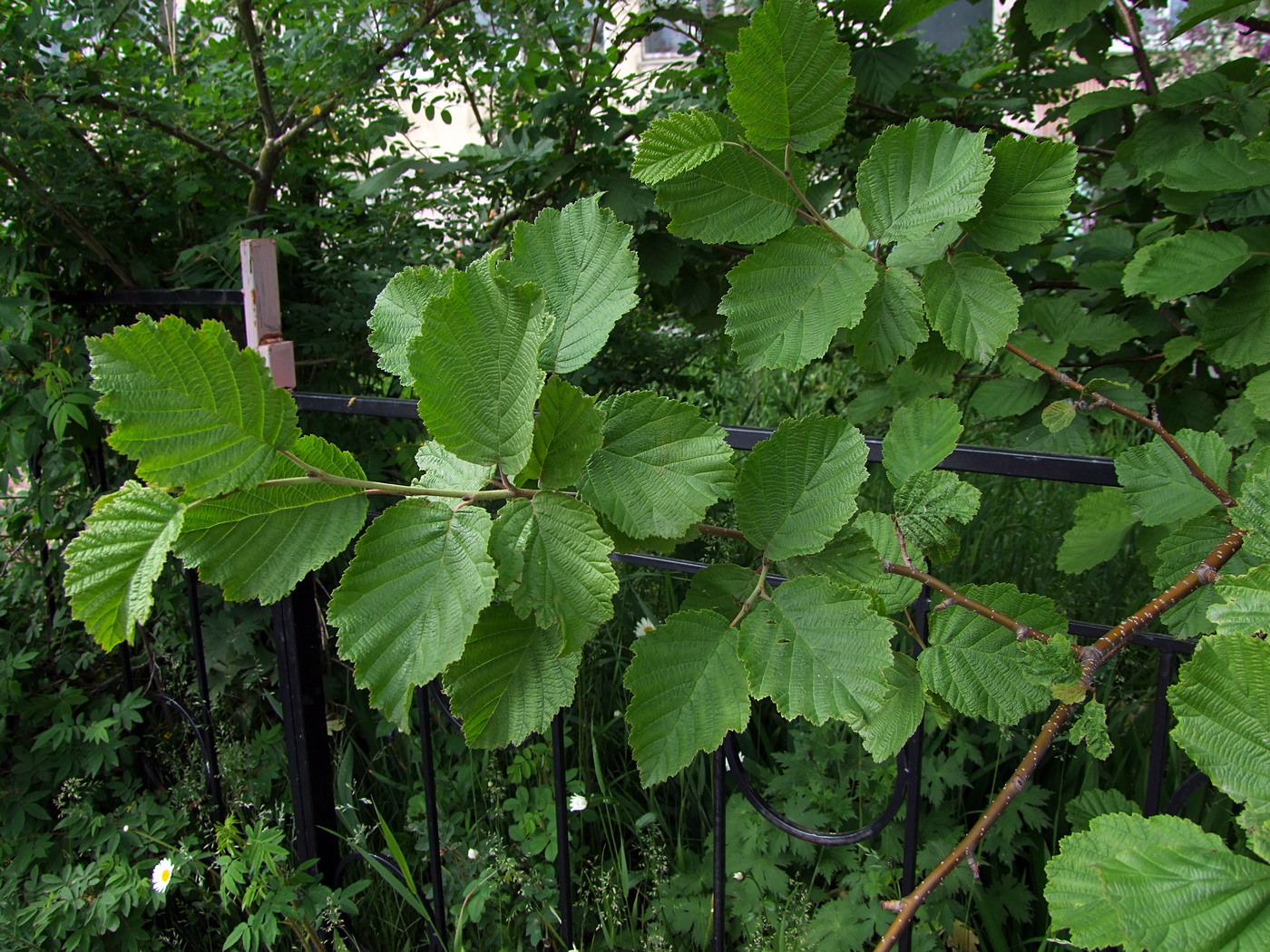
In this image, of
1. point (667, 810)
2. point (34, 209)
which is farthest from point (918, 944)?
point (34, 209)

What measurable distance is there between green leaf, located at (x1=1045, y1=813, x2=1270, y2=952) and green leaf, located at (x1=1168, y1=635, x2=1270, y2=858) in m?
0.03

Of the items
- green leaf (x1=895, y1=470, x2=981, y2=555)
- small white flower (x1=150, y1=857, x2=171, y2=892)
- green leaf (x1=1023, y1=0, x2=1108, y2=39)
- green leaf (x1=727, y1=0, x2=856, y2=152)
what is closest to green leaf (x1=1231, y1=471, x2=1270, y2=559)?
green leaf (x1=895, y1=470, x2=981, y2=555)

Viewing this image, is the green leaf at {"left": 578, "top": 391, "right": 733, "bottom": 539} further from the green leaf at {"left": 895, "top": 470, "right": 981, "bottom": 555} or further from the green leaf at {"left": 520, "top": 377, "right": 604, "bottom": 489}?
the green leaf at {"left": 895, "top": 470, "right": 981, "bottom": 555}

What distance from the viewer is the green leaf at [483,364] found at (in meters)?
0.57

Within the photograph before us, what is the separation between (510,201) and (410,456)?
34.1 inches

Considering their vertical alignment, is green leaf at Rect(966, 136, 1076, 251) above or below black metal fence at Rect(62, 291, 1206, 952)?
above

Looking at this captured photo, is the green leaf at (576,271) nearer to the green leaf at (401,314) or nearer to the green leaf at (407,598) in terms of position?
the green leaf at (401,314)

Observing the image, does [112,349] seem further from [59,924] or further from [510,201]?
[510,201]

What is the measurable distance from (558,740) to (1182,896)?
3.35ft

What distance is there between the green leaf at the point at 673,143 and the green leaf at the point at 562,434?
0.65ft

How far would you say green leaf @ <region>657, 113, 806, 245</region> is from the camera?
2.36ft

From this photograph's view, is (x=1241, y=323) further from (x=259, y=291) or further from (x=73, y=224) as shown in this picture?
(x=73, y=224)

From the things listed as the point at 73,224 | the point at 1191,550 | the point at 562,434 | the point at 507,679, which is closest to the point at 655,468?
the point at 562,434

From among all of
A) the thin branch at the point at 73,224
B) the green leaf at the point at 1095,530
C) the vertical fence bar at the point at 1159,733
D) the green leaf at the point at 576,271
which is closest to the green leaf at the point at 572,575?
the green leaf at the point at 576,271
